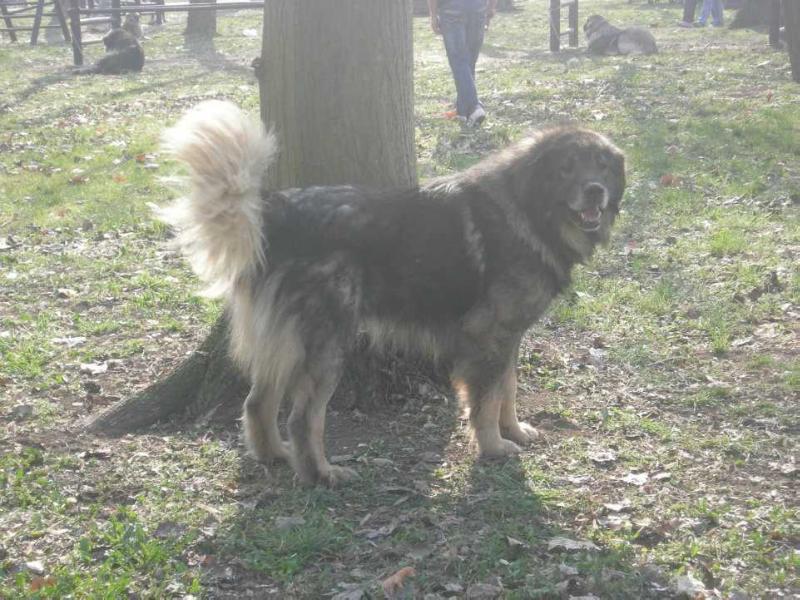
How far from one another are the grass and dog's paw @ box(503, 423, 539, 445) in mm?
133

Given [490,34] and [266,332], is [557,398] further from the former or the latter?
[490,34]

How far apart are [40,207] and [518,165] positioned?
6.46m

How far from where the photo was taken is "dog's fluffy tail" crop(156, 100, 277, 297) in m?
4.49

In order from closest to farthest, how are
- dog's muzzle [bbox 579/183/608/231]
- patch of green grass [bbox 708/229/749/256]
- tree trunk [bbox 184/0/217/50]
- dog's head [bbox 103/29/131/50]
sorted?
dog's muzzle [bbox 579/183/608/231]
patch of green grass [bbox 708/229/749/256]
dog's head [bbox 103/29/131/50]
tree trunk [bbox 184/0/217/50]

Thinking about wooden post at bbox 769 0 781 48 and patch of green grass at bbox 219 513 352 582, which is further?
wooden post at bbox 769 0 781 48

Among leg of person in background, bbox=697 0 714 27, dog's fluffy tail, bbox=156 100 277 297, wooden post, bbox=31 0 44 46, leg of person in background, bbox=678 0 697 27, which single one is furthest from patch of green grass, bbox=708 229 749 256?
wooden post, bbox=31 0 44 46

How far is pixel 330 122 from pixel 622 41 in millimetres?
13450

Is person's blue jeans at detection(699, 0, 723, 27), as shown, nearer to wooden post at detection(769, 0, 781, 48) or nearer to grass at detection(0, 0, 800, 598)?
wooden post at detection(769, 0, 781, 48)

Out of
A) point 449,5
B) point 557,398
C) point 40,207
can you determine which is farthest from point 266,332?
point 449,5

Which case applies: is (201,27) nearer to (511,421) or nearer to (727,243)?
(727,243)

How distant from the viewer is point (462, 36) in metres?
12.1

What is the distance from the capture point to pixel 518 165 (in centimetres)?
514

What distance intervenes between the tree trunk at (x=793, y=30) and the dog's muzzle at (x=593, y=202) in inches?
387

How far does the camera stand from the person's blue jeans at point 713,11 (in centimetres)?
2128
